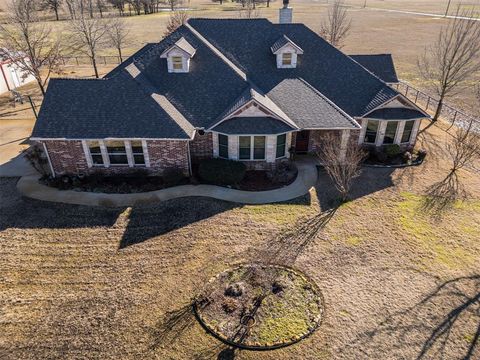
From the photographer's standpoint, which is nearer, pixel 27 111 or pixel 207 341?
pixel 207 341

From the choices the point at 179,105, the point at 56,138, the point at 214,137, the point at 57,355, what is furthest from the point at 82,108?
the point at 57,355

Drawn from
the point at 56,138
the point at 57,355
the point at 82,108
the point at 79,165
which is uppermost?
the point at 82,108

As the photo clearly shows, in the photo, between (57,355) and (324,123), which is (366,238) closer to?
(324,123)

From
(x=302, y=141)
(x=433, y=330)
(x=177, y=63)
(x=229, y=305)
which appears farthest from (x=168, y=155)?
(x=433, y=330)

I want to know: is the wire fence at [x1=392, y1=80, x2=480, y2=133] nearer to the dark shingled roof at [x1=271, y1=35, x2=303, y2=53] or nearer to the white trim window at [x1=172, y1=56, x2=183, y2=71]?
the dark shingled roof at [x1=271, y1=35, x2=303, y2=53]

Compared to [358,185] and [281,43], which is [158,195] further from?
[281,43]

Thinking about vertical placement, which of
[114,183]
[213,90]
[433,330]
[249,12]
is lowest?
[433,330]

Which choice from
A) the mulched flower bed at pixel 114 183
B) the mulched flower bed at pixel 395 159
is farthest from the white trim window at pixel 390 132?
the mulched flower bed at pixel 114 183

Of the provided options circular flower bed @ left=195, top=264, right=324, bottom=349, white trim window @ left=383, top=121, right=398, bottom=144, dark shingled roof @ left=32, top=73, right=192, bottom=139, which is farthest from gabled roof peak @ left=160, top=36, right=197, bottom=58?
circular flower bed @ left=195, top=264, right=324, bottom=349
